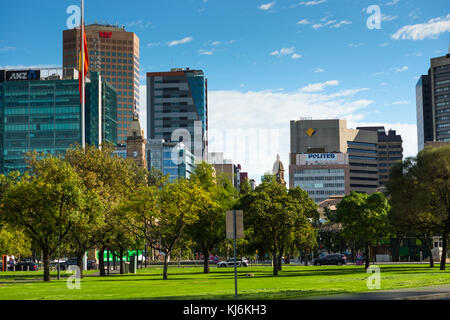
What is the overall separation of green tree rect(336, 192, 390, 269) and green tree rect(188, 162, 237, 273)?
1229 cm


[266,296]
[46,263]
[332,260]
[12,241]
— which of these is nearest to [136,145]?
[12,241]

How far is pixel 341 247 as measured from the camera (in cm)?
12462

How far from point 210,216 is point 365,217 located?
16.4m

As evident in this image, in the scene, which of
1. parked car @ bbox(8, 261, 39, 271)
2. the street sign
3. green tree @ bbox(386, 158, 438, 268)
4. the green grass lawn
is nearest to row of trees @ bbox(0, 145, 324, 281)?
green tree @ bbox(386, 158, 438, 268)

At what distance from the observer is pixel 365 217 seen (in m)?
65.9

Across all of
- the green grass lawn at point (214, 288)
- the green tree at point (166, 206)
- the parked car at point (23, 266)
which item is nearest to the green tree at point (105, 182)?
the green tree at point (166, 206)

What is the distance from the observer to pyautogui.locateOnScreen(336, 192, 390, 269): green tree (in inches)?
2586

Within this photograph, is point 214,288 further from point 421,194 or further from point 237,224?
point 421,194

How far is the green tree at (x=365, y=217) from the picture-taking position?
6569 cm

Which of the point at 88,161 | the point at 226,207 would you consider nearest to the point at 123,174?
the point at 88,161

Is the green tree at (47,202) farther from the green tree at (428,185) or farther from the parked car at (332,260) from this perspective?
the parked car at (332,260)

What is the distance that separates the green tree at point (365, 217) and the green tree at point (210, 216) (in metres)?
12.3

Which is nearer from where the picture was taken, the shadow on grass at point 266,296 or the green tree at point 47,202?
the shadow on grass at point 266,296
